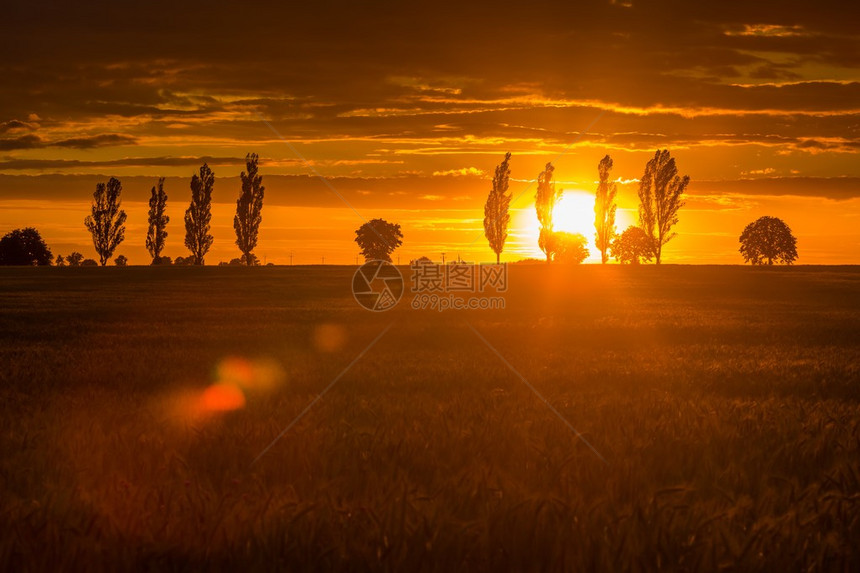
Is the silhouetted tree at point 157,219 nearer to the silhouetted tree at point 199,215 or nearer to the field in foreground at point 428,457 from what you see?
the silhouetted tree at point 199,215

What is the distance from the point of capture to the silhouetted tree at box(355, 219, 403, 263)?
445 feet

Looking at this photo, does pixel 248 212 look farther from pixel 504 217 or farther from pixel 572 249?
pixel 572 249

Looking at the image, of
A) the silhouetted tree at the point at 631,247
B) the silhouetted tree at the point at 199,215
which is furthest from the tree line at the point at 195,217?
the silhouetted tree at the point at 631,247

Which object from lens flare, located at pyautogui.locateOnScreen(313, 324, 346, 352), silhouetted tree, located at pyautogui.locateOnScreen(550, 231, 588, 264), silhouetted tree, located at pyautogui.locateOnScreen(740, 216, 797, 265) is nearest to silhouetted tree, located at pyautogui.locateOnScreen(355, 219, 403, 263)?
silhouetted tree, located at pyautogui.locateOnScreen(550, 231, 588, 264)

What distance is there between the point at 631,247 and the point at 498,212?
3504cm

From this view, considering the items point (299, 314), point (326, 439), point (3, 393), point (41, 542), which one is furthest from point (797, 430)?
point (299, 314)

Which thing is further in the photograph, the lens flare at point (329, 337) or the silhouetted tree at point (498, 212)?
the silhouetted tree at point (498, 212)

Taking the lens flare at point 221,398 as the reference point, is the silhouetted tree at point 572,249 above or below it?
above

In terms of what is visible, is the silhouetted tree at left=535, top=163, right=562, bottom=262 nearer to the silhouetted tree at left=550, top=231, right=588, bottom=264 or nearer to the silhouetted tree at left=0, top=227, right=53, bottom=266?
the silhouetted tree at left=550, top=231, right=588, bottom=264

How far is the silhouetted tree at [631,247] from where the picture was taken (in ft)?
379

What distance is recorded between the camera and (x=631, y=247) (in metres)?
117

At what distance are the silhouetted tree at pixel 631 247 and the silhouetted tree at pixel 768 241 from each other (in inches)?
533

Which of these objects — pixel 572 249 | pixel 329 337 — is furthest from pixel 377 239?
pixel 329 337

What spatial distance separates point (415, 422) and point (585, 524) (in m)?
3.24
